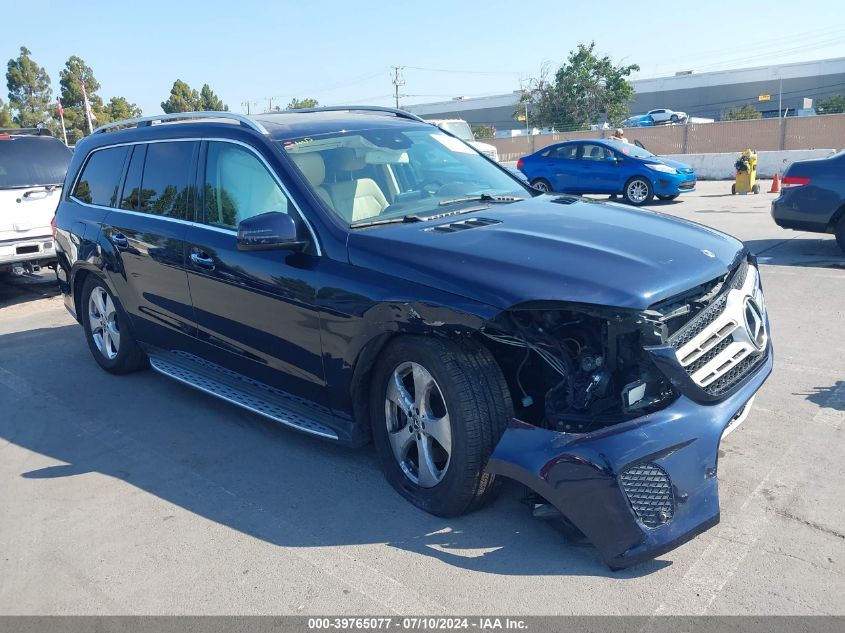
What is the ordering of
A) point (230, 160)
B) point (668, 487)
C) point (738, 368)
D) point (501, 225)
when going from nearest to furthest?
point (668, 487)
point (738, 368)
point (501, 225)
point (230, 160)

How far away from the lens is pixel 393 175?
4.54 metres

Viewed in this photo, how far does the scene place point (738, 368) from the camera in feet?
11.4

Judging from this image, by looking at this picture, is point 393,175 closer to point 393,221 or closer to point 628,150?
point 393,221

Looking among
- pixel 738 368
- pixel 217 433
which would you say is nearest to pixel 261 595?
pixel 217 433

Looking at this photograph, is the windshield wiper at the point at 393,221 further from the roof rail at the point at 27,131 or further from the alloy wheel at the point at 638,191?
the alloy wheel at the point at 638,191

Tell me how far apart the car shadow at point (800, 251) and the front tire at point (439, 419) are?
22.3 ft

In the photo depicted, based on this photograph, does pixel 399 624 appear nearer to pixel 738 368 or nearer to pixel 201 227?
pixel 738 368

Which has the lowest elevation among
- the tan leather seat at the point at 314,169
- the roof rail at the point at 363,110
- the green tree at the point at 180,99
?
the tan leather seat at the point at 314,169

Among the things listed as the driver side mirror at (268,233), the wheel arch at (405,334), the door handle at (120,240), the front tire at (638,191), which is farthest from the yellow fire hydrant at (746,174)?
the driver side mirror at (268,233)

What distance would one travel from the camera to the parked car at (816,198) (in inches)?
355

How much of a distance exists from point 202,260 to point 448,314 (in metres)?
2.05

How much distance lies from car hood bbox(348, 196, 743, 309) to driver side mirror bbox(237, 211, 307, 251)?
332mm

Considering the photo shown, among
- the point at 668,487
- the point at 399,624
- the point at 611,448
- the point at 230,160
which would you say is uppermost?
the point at 230,160

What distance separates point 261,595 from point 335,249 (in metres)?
1.70
